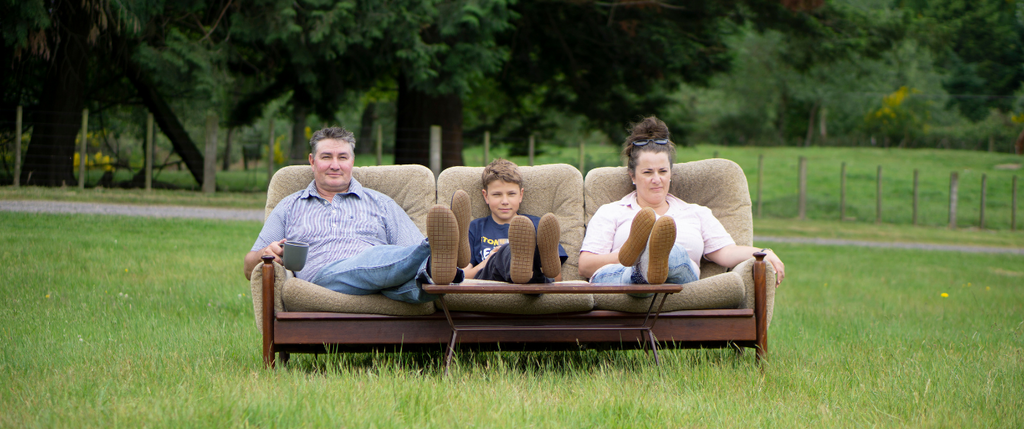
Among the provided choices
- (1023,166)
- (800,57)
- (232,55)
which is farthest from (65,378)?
(1023,166)

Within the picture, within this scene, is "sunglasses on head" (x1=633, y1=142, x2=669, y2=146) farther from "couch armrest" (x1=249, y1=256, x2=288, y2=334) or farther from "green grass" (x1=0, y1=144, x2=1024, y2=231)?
"green grass" (x1=0, y1=144, x2=1024, y2=231)

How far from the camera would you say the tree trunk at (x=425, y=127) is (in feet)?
41.3

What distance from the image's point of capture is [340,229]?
4.12 m

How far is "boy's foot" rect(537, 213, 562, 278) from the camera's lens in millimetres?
3199

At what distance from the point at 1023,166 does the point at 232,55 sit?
108 ft

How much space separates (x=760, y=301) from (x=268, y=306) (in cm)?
226

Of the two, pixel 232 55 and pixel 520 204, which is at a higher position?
pixel 232 55

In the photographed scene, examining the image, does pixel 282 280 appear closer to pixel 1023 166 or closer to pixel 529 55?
pixel 529 55

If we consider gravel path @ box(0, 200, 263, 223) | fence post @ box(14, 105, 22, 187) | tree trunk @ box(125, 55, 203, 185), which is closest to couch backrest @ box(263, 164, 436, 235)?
gravel path @ box(0, 200, 263, 223)

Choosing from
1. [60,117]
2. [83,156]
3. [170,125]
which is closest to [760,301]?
[83,156]

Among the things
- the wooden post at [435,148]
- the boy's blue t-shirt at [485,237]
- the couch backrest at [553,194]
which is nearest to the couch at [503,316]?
the boy's blue t-shirt at [485,237]

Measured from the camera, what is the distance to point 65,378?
3.29m

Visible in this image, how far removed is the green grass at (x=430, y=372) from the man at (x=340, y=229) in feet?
1.26

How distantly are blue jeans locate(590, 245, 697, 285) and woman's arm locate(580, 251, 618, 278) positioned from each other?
182 millimetres
